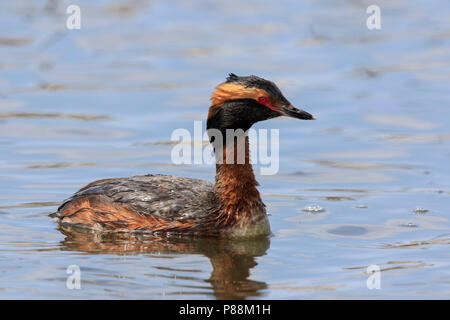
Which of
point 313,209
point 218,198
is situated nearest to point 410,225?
point 313,209

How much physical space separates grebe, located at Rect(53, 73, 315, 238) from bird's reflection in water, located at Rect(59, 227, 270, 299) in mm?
161

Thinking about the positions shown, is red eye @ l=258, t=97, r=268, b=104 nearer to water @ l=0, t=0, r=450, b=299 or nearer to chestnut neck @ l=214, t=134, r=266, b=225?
chestnut neck @ l=214, t=134, r=266, b=225

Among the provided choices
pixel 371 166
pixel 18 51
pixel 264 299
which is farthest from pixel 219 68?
pixel 264 299

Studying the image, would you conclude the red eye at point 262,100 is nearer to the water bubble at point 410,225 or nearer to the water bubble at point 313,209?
the water bubble at point 313,209

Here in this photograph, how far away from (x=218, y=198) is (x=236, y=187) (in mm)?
260

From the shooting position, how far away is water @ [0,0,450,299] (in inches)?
433

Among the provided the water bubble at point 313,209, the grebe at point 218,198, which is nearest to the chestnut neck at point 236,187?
the grebe at point 218,198

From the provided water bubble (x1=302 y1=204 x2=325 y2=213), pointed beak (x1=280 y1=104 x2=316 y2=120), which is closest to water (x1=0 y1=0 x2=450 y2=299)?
water bubble (x1=302 y1=204 x2=325 y2=213)

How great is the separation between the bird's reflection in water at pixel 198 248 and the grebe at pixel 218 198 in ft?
0.53

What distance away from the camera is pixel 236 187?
492 inches

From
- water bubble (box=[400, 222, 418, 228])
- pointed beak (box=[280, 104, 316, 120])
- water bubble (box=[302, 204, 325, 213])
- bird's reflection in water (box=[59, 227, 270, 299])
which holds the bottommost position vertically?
bird's reflection in water (box=[59, 227, 270, 299])

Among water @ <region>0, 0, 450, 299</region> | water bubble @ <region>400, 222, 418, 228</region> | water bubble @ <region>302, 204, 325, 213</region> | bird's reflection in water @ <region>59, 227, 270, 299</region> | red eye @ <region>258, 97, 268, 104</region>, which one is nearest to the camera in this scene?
water @ <region>0, 0, 450, 299</region>

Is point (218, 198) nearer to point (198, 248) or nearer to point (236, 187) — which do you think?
point (236, 187)
